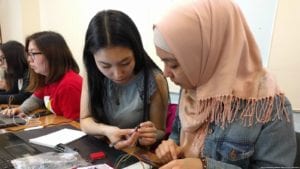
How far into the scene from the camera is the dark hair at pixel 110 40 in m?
1.18

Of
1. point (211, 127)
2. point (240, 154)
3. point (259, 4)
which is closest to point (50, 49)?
point (211, 127)

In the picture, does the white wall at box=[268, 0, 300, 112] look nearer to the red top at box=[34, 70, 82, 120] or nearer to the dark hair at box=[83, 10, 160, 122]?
the dark hair at box=[83, 10, 160, 122]

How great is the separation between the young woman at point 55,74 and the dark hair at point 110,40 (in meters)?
0.32

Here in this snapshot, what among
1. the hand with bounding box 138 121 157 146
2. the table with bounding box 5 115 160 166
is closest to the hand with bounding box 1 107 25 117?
the table with bounding box 5 115 160 166

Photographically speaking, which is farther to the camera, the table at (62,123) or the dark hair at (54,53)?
the dark hair at (54,53)

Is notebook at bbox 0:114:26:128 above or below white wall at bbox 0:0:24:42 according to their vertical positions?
below

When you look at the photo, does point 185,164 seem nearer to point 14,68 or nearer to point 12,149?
point 12,149

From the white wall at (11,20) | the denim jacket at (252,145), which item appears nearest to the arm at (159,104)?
the denim jacket at (252,145)

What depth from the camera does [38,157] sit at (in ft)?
3.45

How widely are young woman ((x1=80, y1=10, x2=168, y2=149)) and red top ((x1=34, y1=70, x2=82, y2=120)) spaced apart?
0.85ft

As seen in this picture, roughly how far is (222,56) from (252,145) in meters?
0.28

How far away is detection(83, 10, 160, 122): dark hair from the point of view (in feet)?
3.88

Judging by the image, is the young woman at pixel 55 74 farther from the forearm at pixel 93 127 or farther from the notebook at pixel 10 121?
the forearm at pixel 93 127

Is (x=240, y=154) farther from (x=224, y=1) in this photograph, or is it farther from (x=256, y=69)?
(x=224, y=1)
